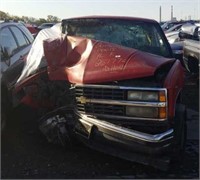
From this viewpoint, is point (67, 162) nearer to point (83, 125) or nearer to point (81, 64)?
point (83, 125)

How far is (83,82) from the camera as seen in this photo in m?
4.99

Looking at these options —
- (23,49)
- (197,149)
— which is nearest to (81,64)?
(197,149)

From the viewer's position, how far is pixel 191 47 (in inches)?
402

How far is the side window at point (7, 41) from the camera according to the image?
6.68 meters

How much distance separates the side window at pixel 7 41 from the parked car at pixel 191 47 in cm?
418

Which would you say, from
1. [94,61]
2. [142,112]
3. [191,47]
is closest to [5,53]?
[94,61]

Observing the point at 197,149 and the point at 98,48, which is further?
the point at 197,149

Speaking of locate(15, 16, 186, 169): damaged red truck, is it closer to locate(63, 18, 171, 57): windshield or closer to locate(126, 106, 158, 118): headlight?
locate(126, 106, 158, 118): headlight

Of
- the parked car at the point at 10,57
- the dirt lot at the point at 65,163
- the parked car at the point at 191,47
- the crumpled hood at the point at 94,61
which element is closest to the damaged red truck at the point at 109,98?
the crumpled hood at the point at 94,61

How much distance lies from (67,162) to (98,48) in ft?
4.76

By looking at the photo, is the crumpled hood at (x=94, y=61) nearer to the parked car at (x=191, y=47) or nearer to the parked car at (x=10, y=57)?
the parked car at (x=10, y=57)

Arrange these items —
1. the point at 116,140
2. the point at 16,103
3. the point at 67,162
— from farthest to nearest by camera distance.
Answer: the point at 16,103
the point at 67,162
the point at 116,140

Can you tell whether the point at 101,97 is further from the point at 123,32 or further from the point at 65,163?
the point at 123,32

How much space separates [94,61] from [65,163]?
1266mm
